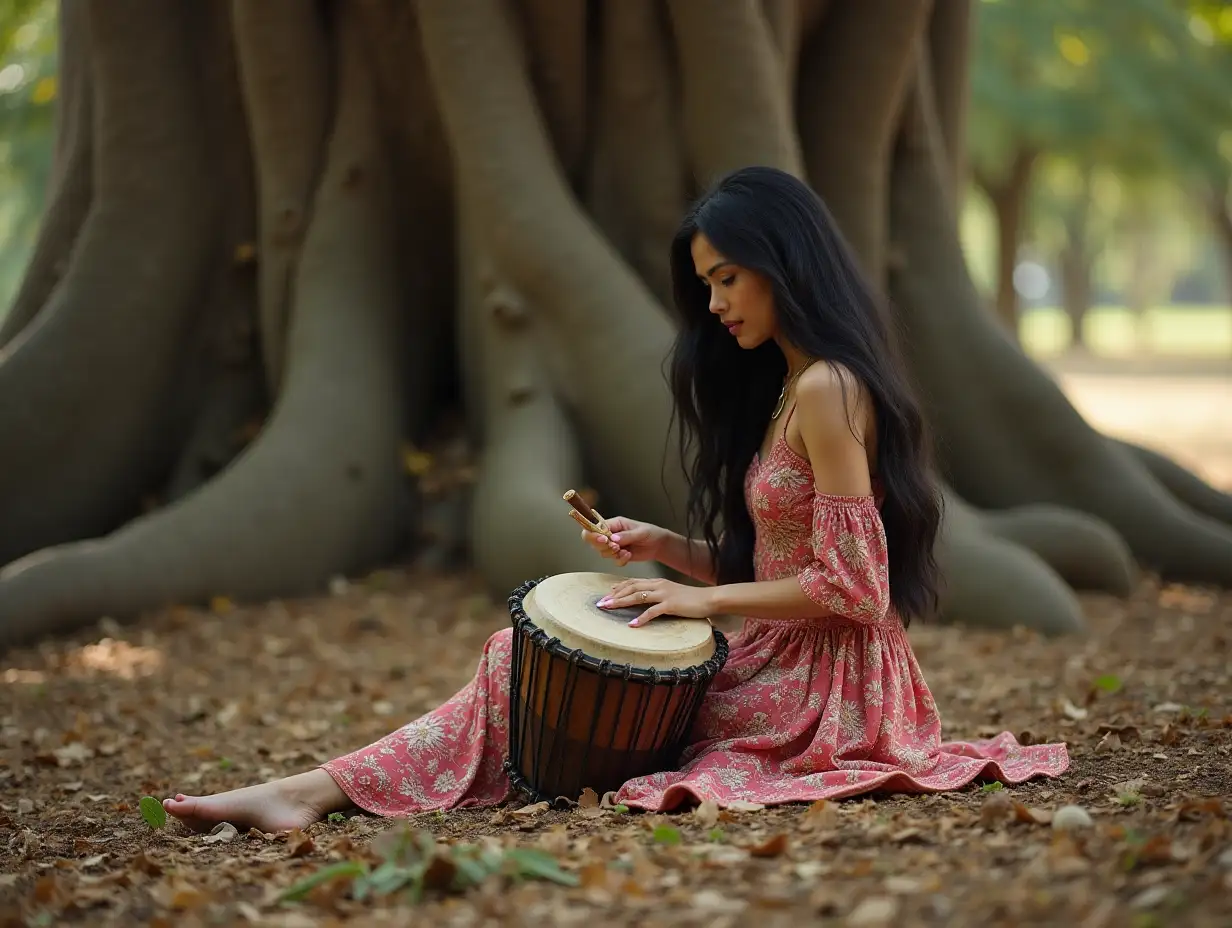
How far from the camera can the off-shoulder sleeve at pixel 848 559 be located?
10.2 feet

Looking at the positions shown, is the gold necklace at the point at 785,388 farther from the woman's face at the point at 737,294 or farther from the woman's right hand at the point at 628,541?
the woman's right hand at the point at 628,541

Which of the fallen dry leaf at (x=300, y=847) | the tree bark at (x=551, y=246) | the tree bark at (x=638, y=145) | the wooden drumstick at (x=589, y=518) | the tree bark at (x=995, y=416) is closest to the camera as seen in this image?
the fallen dry leaf at (x=300, y=847)

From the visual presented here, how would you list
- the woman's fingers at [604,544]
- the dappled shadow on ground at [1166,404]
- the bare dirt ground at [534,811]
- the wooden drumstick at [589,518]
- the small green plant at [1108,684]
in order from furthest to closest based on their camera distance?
the dappled shadow on ground at [1166,404], the small green plant at [1108,684], the woman's fingers at [604,544], the wooden drumstick at [589,518], the bare dirt ground at [534,811]

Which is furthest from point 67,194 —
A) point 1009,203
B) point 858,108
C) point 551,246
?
point 1009,203

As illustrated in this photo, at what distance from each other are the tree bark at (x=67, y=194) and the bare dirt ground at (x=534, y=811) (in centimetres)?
207

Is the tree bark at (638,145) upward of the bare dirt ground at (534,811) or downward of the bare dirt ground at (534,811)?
upward

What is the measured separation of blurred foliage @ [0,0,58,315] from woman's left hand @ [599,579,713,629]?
8.23m

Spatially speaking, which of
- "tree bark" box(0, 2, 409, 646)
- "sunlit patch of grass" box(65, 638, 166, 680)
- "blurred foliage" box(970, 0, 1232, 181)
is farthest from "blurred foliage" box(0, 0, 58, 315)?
"blurred foliage" box(970, 0, 1232, 181)

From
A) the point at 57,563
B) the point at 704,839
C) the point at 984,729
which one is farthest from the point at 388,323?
the point at 704,839

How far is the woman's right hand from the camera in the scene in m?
3.41

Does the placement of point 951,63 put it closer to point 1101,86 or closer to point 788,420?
point 788,420

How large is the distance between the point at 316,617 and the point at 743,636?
2742mm

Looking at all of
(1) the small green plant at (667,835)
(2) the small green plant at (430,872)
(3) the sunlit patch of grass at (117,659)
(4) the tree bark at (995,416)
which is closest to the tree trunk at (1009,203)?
(4) the tree bark at (995,416)

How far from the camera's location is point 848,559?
311 centimetres
